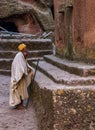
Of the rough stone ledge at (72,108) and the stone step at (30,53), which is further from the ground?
the rough stone ledge at (72,108)

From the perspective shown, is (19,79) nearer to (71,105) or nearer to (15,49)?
(71,105)

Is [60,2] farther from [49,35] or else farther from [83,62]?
[49,35]

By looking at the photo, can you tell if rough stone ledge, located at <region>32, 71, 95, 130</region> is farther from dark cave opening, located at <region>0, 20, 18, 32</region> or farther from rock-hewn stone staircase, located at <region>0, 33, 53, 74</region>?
dark cave opening, located at <region>0, 20, 18, 32</region>

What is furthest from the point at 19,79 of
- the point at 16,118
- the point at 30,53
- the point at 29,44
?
the point at 29,44

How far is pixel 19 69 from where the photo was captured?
816 cm

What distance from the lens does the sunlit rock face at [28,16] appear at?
20.0 meters

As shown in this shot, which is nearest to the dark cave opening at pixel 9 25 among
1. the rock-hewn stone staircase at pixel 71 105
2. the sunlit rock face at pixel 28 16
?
the sunlit rock face at pixel 28 16

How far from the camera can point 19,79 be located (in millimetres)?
8211

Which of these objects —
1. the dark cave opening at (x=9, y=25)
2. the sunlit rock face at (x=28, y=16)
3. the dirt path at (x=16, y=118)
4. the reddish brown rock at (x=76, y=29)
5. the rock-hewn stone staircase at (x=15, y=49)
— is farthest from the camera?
the dark cave opening at (x=9, y=25)

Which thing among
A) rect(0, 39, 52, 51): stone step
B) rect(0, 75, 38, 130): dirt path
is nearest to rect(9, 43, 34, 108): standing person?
rect(0, 75, 38, 130): dirt path

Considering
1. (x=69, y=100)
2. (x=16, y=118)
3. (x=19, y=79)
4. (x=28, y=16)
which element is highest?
(x=69, y=100)

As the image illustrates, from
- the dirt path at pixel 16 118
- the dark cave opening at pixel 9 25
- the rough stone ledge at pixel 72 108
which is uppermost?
the rough stone ledge at pixel 72 108

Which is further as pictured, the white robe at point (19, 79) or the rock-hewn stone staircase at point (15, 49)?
→ the rock-hewn stone staircase at point (15, 49)

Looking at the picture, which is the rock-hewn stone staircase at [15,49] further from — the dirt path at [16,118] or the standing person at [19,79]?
the standing person at [19,79]
